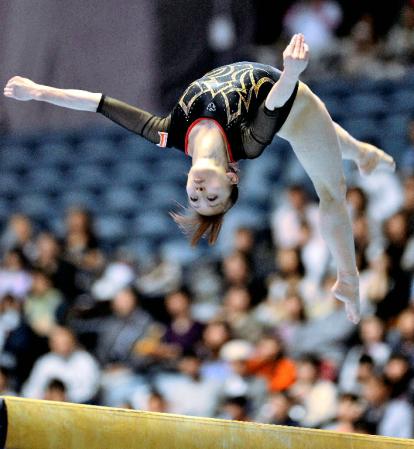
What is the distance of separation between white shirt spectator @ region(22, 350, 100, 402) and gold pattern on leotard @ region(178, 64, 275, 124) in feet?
11.5

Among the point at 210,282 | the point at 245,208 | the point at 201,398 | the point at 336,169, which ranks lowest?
the point at 201,398

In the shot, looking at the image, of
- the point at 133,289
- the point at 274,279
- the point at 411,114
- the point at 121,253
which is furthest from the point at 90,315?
the point at 411,114

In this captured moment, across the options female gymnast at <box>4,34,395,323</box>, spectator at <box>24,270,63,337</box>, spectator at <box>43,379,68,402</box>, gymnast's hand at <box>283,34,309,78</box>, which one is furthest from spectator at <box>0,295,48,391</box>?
gymnast's hand at <box>283,34,309,78</box>

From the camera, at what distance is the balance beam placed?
11.6 feet

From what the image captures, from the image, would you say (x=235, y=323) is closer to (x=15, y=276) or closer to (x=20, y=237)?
(x=15, y=276)

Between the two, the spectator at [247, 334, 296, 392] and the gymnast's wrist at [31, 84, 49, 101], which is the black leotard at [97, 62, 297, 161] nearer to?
the gymnast's wrist at [31, 84, 49, 101]

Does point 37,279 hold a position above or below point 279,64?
below

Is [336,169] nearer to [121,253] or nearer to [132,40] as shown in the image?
[121,253]

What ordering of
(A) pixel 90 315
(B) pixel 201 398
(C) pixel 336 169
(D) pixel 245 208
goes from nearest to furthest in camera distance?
(C) pixel 336 169
(B) pixel 201 398
(A) pixel 90 315
(D) pixel 245 208

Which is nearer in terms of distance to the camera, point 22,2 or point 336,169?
point 336,169

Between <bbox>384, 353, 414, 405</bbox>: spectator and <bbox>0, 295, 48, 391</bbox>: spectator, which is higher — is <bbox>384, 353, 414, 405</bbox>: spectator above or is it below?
above

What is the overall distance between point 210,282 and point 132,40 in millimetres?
3305

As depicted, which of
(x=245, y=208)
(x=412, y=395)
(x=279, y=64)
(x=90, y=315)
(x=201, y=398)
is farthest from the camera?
(x=279, y=64)

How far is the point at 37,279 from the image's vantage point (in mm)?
7895
